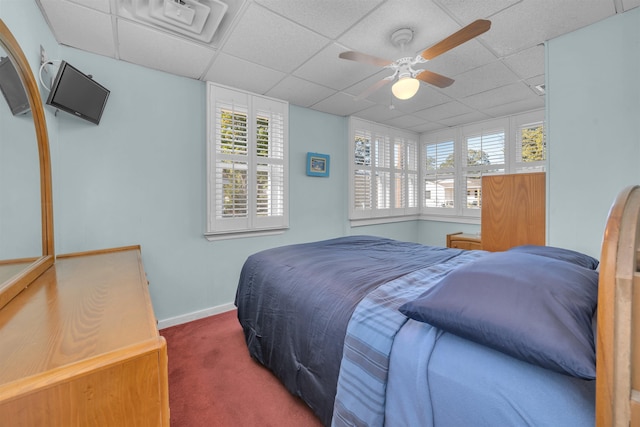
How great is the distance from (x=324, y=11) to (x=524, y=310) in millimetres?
2010

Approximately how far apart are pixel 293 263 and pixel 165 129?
6.34 ft

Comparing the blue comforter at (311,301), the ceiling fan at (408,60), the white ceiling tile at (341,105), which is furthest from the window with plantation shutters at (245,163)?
the ceiling fan at (408,60)

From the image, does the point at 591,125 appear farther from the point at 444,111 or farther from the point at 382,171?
the point at 382,171

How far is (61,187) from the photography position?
214 cm

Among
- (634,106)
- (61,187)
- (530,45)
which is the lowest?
(61,187)

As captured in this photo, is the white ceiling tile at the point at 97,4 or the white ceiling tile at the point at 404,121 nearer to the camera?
the white ceiling tile at the point at 97,4

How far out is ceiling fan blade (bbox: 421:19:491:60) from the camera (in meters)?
1.45

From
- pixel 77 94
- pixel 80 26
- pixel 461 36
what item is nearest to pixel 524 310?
pixel 461 36

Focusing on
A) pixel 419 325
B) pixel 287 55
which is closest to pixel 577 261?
pixel 419 325

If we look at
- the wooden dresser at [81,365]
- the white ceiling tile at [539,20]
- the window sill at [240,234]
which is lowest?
the wooden dresser at [81,365]

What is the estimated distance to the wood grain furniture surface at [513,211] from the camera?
2.45 meters

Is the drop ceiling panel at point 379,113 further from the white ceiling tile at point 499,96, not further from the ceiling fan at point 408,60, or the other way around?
the ceiling fan at point 408,60

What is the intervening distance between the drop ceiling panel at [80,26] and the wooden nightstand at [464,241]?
175 inches

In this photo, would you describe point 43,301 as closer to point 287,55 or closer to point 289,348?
point 289,348
